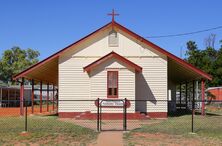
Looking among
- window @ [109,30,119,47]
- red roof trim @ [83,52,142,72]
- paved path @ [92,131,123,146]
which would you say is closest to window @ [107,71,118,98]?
red roof trim @ [83,52,142,72]

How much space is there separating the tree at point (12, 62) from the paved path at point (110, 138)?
79.9m

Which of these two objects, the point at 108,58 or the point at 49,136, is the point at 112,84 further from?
the point at 49,136

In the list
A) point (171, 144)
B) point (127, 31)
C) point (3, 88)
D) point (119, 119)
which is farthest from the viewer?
point (3, 88)

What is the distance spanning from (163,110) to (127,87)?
11.5ft

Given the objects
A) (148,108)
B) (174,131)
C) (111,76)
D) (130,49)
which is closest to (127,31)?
(130,49)

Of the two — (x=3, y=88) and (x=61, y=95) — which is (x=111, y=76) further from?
(x=3, y=88)

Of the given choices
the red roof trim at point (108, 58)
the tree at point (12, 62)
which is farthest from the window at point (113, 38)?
the tree at point (12, 62)

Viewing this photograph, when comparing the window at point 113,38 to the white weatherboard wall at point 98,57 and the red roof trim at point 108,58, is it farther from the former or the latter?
the red roof trim at point 108,58

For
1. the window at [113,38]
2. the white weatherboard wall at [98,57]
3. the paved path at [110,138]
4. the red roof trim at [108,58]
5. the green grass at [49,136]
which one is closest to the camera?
the paved path at [110,138]

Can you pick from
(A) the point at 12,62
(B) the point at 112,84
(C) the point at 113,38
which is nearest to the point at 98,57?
Result: (C) the point at 113,38

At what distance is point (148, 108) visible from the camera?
27.3 metres

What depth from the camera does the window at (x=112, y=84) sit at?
25438 millimetres

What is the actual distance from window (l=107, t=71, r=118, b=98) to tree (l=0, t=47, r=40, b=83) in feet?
235

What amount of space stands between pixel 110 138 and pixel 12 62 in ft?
293
